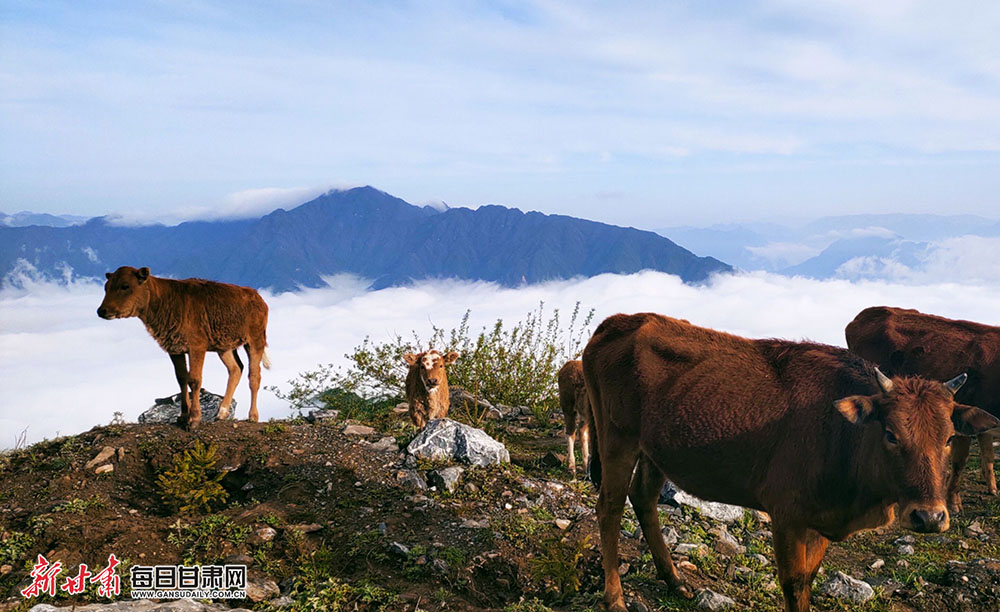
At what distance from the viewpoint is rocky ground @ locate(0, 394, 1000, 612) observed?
6.82 m

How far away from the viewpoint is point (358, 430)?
36.6 ft

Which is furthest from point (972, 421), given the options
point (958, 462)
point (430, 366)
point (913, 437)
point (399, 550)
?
point (430, 366)

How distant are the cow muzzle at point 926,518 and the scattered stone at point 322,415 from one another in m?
9.47

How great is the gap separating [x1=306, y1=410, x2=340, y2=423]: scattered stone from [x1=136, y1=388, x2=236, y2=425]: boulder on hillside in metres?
1.35

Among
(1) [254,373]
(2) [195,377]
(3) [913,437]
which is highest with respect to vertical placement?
(3) [913,437]

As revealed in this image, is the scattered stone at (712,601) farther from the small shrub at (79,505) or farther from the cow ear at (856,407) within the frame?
the small shrub at (79,505)

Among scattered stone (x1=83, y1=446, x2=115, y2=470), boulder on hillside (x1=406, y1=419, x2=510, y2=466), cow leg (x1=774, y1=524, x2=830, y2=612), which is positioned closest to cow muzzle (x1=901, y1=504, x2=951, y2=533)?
cow leg (x1=774, y1=524, x2=830, y2=612)

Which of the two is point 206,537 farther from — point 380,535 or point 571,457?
point 571,457

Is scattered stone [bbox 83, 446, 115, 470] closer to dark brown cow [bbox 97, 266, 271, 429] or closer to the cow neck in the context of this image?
dark brown cow [bbox 97, 266, 271, 429]

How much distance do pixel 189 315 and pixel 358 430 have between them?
3593 millimetres

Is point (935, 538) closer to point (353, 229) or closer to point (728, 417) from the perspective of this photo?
point (728, 417)

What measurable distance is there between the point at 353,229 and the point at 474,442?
14833cm

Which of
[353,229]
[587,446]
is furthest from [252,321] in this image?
[353,229]

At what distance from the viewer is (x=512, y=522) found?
8.07m
